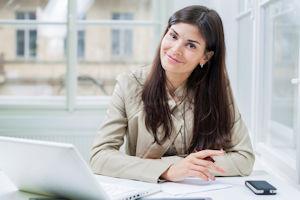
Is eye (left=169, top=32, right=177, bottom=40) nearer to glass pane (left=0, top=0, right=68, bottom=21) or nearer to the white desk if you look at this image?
the white desk

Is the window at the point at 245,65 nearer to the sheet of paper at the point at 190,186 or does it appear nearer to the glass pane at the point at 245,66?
the glass pane at the point at 245,66

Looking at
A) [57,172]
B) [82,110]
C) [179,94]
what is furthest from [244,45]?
[57,172]

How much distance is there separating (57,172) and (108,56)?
2.31 m

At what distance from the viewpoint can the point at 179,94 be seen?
167cm

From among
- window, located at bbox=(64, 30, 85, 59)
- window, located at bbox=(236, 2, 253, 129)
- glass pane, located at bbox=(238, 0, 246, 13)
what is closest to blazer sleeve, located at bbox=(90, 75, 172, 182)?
window, located at bbox=(236, 2, 253, 129)

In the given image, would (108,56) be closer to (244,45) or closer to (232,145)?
(244,45)

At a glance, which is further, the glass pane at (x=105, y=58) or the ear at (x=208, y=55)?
the glass pane at (x=105, y=58)

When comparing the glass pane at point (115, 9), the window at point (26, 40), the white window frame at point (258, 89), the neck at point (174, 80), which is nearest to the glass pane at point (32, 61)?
the window at point (26, 40)

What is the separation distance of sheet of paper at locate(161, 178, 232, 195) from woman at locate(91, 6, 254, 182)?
0.18 meters

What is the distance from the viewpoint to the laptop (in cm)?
95

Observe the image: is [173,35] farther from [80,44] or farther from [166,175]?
[80,44]

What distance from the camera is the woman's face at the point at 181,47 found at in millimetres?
1574

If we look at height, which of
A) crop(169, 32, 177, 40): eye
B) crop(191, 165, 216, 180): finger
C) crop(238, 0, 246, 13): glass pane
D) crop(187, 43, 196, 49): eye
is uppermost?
crop(238, 0, 246, 13): glass pane

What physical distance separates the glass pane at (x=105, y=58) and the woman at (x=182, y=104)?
5.03 ft
